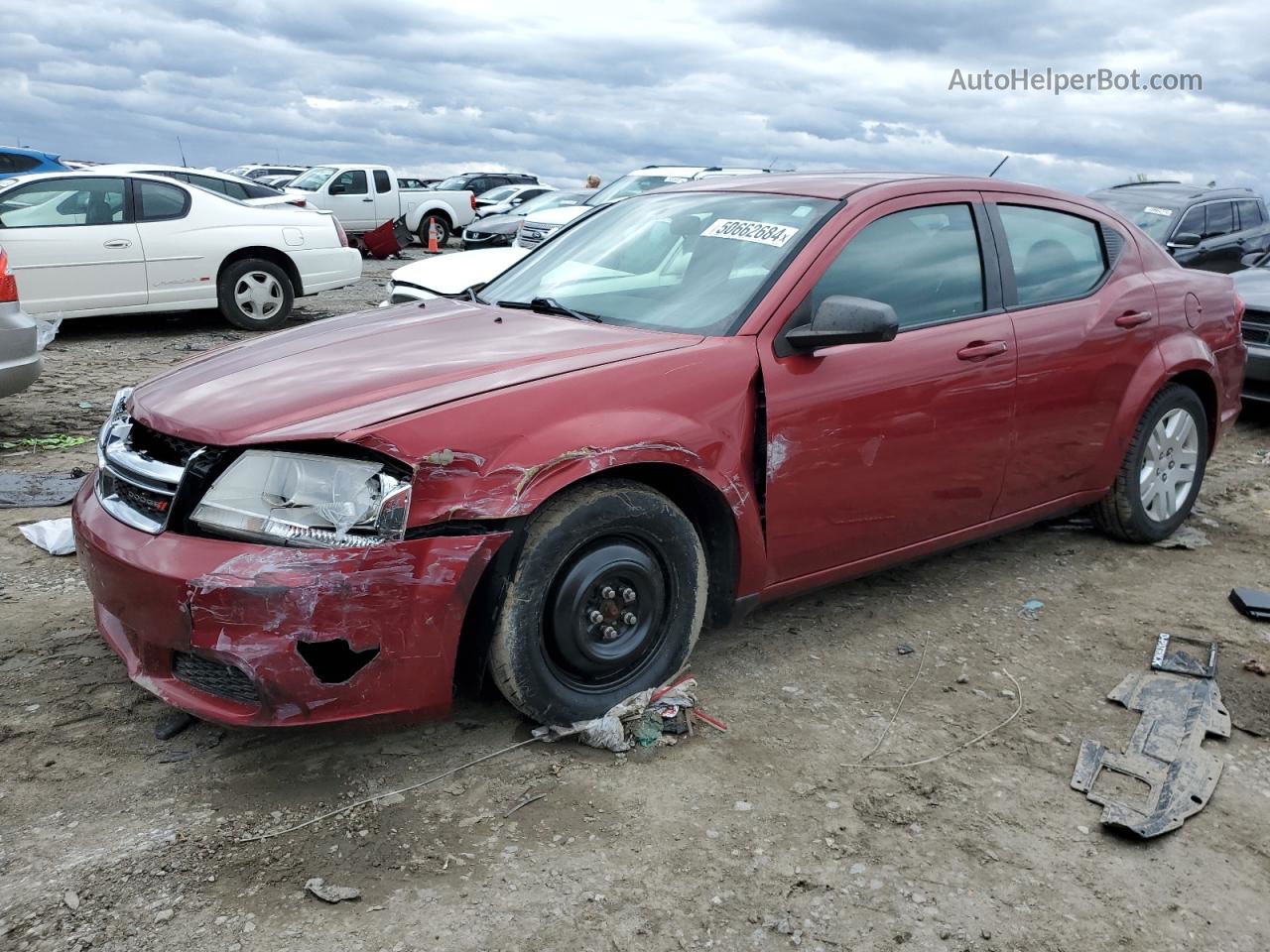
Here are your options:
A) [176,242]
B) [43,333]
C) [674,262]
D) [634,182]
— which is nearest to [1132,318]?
[674,262]

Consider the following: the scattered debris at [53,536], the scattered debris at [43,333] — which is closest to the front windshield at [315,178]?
the scattered debris at [43,333]

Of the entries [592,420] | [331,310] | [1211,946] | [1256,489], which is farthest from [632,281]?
[331,310]

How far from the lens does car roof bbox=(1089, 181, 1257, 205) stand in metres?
11.4

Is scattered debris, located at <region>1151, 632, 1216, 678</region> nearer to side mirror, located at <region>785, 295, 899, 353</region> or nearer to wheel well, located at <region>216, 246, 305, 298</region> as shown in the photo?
side mirror, located at <region>785, 295, 899, 353</region>

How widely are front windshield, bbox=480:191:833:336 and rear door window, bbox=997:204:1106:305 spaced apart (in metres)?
0.95

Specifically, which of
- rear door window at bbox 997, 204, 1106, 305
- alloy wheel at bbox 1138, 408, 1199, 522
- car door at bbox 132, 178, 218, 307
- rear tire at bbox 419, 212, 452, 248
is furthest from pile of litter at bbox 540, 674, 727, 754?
rear tire at bbox 419, 212, 452, 248

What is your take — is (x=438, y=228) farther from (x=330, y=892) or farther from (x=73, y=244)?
(x=330, y=892)

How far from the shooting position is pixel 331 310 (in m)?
13.2

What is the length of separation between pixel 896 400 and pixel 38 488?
434 cm

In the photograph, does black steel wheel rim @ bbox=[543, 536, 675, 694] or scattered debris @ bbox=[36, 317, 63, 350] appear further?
scattered debris @ bbox=[36, 317, 63, 350]

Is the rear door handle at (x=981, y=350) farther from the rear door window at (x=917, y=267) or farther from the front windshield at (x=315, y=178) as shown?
the front windshield at (x=315, y=178)

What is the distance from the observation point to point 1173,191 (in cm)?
1179

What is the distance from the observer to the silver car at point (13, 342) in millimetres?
6227

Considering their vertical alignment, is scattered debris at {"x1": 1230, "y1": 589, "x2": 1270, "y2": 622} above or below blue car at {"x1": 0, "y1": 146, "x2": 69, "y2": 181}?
below
